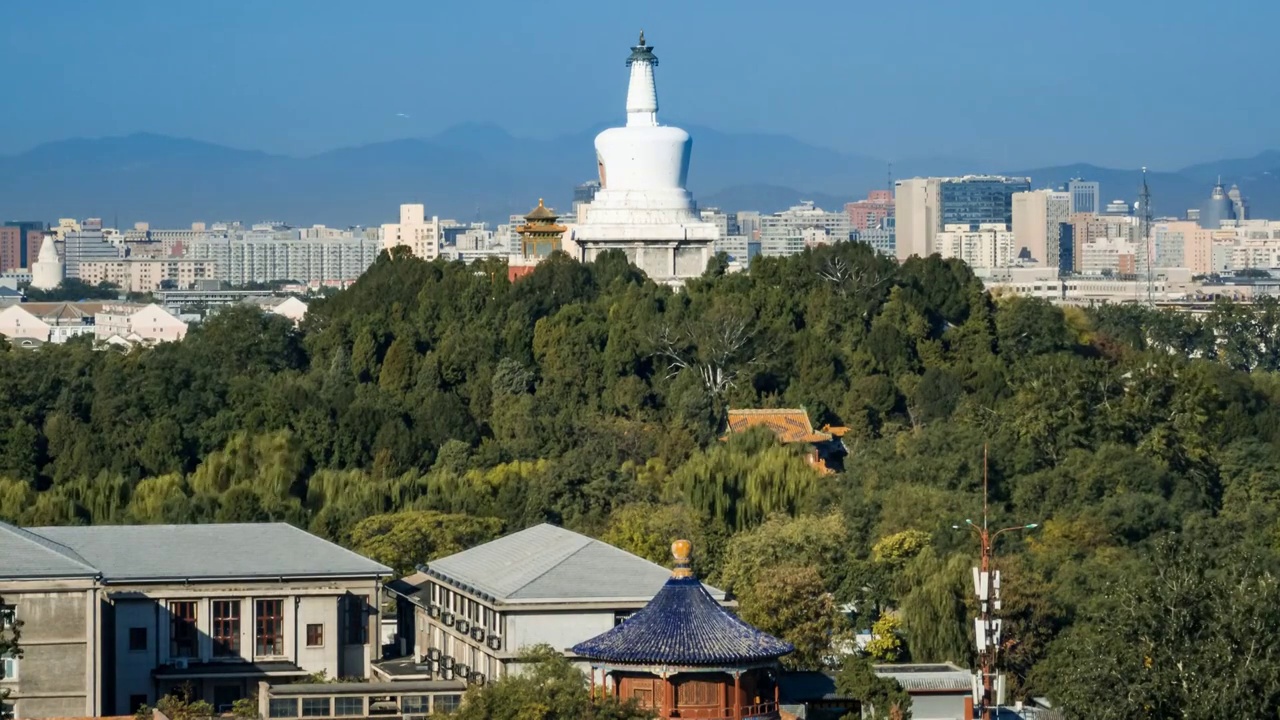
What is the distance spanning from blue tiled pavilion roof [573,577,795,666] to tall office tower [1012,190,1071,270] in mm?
163009

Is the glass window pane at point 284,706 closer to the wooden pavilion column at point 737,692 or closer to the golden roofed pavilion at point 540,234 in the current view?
the wooden pavilion column at point 737,692

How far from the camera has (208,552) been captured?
3734cm

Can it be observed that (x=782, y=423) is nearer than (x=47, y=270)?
Yes

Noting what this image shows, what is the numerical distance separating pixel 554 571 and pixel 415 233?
503ft

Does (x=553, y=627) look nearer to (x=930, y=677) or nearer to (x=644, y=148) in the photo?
(x=930, y=677)

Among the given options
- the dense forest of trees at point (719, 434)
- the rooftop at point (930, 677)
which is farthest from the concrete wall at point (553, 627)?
the rooftop at point (930, 677)

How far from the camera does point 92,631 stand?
111 feet

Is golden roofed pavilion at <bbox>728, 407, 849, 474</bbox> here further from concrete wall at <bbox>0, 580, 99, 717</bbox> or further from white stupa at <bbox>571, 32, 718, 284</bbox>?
concrete wall at <bbox>0, 580, 99, 717</bbox>

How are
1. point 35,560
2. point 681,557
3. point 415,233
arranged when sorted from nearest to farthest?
point 681,557 → point 35,560 → point 415,233

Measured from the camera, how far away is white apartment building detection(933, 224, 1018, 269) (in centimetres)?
17912

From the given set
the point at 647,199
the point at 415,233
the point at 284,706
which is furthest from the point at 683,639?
the point at 415,233

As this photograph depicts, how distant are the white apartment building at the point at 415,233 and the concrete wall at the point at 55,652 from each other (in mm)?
148265

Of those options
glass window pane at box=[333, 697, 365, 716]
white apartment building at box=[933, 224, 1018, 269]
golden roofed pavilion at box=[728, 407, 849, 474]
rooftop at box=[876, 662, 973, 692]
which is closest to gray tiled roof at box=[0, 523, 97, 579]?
glass window pane at box=[333, 697, 365, 716]

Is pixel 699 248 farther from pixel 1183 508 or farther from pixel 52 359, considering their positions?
pixel 1183 508
